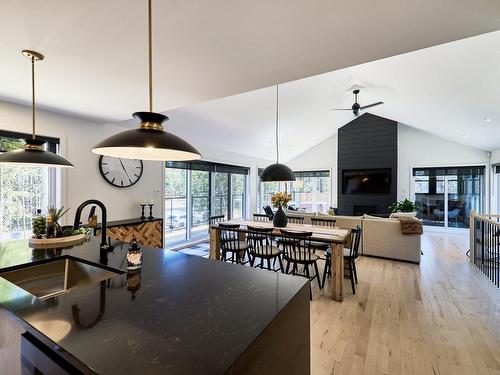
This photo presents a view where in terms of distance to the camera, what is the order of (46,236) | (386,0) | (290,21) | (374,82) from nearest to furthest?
(386,0) → (290,21) → (46,236) → (374,82)

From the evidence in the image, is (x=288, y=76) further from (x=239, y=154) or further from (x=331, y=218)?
(x=239, y=154)

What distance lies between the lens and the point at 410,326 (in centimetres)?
248

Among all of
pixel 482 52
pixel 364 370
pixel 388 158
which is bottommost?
pixel 364 370

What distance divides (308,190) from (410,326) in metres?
7.21

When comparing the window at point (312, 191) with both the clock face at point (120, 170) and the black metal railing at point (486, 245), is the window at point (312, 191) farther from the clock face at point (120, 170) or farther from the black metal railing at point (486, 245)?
the clock face at point (120, 170)

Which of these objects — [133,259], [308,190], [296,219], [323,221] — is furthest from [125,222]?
[308,190]

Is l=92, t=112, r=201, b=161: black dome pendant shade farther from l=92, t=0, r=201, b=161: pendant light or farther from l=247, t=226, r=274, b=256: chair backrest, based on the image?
l=247, t=226, r=274, b=256: chair backrest

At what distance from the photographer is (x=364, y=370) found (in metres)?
1.90

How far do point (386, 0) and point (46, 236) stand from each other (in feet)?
9.84

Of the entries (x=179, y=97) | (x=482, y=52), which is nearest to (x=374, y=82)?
(x=482, y=52)

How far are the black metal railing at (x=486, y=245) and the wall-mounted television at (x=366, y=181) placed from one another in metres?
3.34

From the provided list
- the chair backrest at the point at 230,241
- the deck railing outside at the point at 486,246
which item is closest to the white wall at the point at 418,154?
the deck railing outside at the point at 486,246

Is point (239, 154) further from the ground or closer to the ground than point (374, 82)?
closer to the ground

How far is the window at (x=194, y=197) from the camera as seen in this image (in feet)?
17.7
